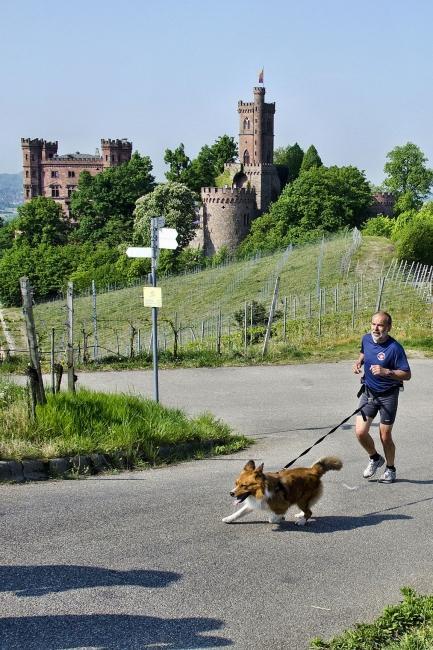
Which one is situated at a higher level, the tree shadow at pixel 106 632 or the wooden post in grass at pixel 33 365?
the wooden post in grass at pixel 33 365

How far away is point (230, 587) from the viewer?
6207mm

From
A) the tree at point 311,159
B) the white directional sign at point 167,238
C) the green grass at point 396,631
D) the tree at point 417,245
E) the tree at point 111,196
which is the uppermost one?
the tree at point 311,159

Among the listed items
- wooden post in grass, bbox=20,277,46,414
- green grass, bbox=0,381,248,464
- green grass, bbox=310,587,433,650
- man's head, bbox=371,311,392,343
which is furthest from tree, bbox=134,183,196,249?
green grass, bbox=310,587,433,650

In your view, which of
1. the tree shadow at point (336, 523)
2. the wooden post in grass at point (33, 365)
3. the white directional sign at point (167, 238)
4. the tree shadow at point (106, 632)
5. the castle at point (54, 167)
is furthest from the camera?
the castle at point (54, 167)

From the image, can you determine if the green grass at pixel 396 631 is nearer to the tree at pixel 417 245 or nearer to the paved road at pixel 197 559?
the paved road at pixel 197 559

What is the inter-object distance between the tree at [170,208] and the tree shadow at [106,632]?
312ft

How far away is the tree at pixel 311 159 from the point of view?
13590cm

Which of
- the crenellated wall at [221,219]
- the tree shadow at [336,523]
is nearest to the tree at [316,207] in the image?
the crenellated wall at [221,219]

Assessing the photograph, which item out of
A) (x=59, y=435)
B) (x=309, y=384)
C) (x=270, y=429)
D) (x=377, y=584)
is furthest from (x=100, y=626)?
(x=309, y=384)

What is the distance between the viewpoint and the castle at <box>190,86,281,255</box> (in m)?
124

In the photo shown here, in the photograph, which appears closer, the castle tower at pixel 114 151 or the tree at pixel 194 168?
the tree at pixel 194 168

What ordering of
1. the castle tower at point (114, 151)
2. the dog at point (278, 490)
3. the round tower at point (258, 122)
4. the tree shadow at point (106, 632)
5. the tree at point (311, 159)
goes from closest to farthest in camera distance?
the tree shadow at point (106, 632), the dog at point (278, 490), the tree at point (311, 159), the round tower at point (258, 122), the castle tower at point (114, 151)

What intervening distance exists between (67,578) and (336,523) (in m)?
2.61

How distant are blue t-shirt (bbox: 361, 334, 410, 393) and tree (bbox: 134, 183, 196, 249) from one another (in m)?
91.8
